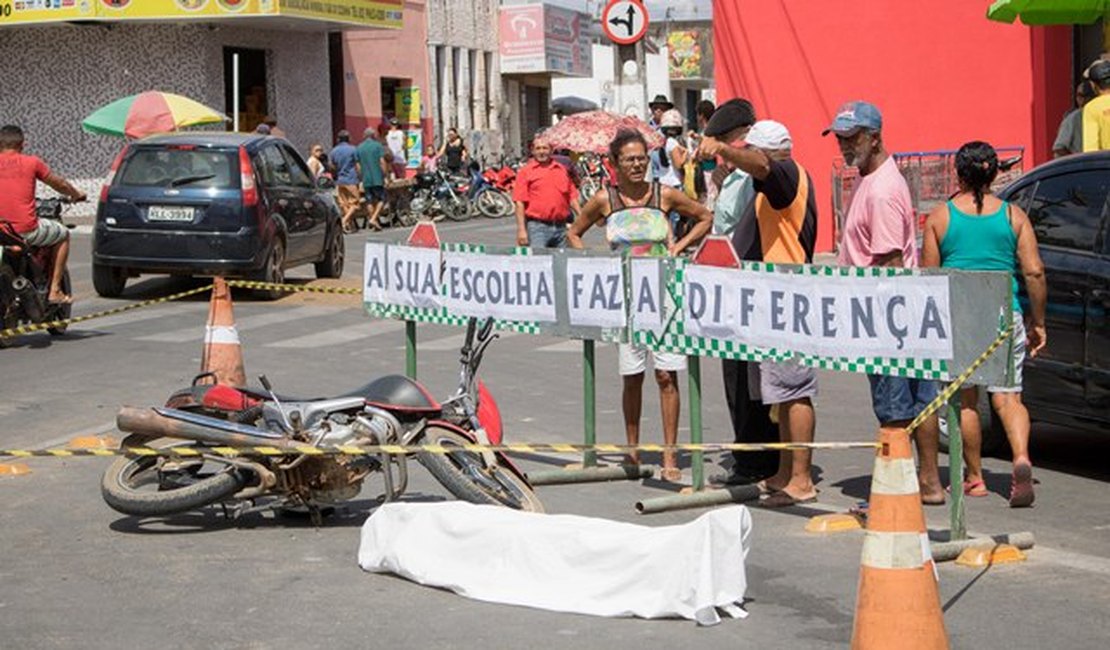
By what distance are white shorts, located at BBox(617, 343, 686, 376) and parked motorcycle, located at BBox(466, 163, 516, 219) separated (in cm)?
2696

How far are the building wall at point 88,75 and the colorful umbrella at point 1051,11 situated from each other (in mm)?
21759

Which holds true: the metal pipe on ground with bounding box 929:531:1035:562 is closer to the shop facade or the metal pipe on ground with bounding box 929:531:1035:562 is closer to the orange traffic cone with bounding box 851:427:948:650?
the orange traffic cone with bounding box 851:427:948:650

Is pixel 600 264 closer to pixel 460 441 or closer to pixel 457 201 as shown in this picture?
pixel 460 441

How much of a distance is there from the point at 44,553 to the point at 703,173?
550 inches

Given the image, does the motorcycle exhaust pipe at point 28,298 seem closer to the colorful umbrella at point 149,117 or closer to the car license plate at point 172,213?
the car license plate at point 172,213

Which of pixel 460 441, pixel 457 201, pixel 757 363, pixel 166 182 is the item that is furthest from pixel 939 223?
pixel 457 201

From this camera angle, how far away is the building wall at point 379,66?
44.2 metres

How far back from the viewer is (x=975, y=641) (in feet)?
21.6

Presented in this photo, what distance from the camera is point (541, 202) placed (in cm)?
1739

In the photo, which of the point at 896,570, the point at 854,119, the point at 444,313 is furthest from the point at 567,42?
the point at 896,570

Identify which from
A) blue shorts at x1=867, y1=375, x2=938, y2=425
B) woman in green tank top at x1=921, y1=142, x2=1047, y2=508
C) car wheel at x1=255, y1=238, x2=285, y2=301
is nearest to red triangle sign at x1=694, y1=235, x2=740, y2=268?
blue shorts at x1=867, y1=375, x2=938, y2=425

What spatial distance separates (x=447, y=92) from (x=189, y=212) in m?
31.0

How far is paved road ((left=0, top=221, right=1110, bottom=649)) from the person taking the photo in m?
6.73

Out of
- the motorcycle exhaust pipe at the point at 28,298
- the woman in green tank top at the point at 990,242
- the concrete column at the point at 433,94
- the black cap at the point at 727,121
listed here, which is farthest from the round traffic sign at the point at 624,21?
the concrete column at the point at 433,94
